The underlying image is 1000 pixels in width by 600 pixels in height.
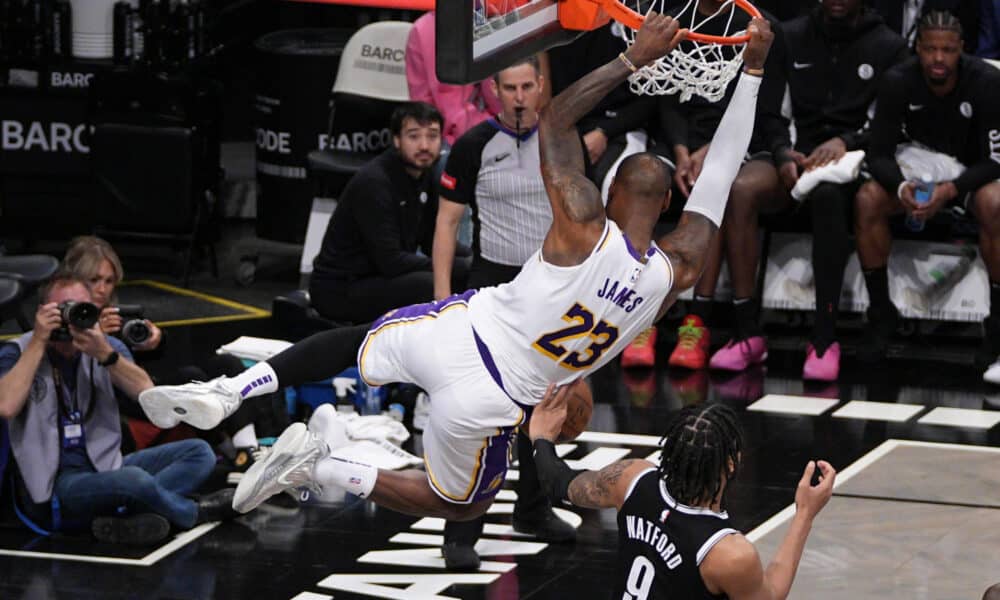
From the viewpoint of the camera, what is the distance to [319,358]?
21.5ft

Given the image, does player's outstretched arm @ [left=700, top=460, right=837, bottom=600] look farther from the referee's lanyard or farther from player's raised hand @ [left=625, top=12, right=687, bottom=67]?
the referee's lanyard

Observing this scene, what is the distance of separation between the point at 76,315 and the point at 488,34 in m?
2.46

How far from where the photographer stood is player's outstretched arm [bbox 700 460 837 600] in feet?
16.2

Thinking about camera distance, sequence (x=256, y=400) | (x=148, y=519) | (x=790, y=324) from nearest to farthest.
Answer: (x=148, y=519) < (x=256, y=400) < (x=790, y=324)

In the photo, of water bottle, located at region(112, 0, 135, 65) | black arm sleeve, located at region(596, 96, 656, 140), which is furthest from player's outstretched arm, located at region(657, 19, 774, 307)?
water bottle, located at region(112, 0, 135, 65)

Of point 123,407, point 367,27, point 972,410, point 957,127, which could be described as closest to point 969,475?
point 972,410

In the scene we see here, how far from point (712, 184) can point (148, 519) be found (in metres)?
2.83

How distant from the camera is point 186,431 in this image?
27.1 ft

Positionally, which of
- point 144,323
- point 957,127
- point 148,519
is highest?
point 957,127

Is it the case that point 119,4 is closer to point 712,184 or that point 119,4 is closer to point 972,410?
point 972,410

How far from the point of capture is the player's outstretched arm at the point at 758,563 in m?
4.93

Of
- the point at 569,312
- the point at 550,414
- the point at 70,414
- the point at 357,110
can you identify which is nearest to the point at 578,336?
the point at 569,312

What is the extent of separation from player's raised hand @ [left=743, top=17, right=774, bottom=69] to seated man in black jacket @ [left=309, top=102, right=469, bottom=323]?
9.82ft

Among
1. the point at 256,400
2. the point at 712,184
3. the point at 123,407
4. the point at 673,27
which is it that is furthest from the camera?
the point at 256,400
